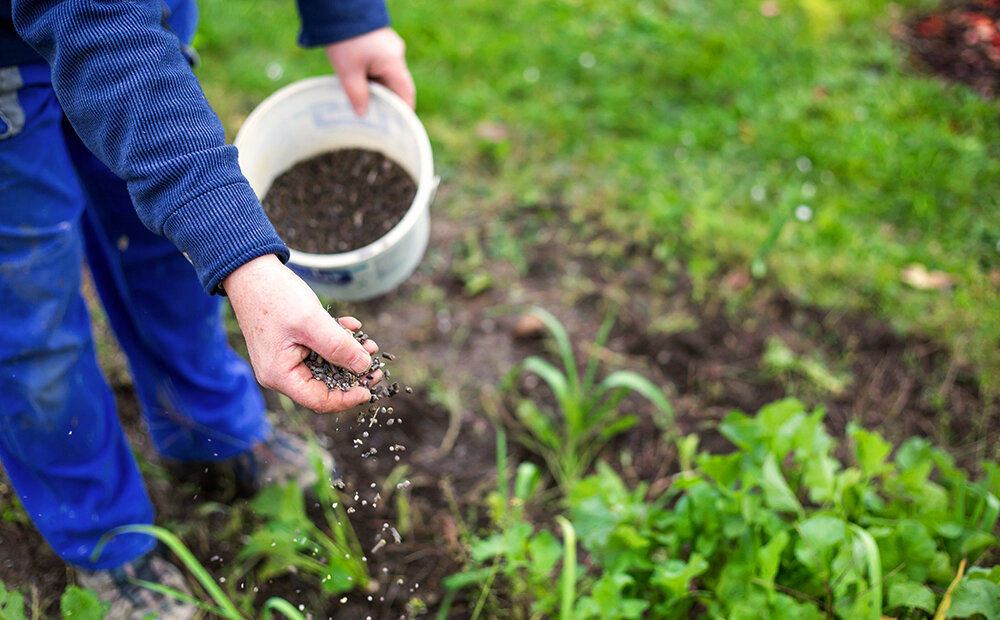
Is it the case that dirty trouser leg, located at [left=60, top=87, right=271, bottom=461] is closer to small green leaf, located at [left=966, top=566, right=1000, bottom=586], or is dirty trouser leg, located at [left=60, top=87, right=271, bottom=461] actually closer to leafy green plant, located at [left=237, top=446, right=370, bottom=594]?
leafy green plant, located at [left=237, top=446, right=370, bottom=594]

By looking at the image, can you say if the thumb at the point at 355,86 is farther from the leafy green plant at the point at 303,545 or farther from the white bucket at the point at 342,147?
the leafy green plant at the point at 303,545

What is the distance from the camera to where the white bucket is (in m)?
1.54

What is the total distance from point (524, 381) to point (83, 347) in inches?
48.9

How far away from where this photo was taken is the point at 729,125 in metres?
3.00

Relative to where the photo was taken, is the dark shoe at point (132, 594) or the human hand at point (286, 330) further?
the dark shoe at point (132, 594)

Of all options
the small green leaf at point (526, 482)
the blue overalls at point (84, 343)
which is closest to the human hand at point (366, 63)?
the blue overalls at point (84, 343)

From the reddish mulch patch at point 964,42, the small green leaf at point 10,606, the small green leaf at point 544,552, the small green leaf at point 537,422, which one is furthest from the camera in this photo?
the reddish mulch patch at point 964,42

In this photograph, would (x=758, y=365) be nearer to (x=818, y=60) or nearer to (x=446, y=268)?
(x=446, y=268)

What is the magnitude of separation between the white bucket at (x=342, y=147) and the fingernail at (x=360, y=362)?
0.50m

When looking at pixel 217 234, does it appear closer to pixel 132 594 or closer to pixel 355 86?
pixel 355 86

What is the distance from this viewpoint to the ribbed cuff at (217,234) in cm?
100

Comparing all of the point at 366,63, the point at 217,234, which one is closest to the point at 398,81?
the point at 366,63

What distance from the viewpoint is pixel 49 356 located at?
4.46 feet

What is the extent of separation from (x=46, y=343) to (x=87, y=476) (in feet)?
0.97
